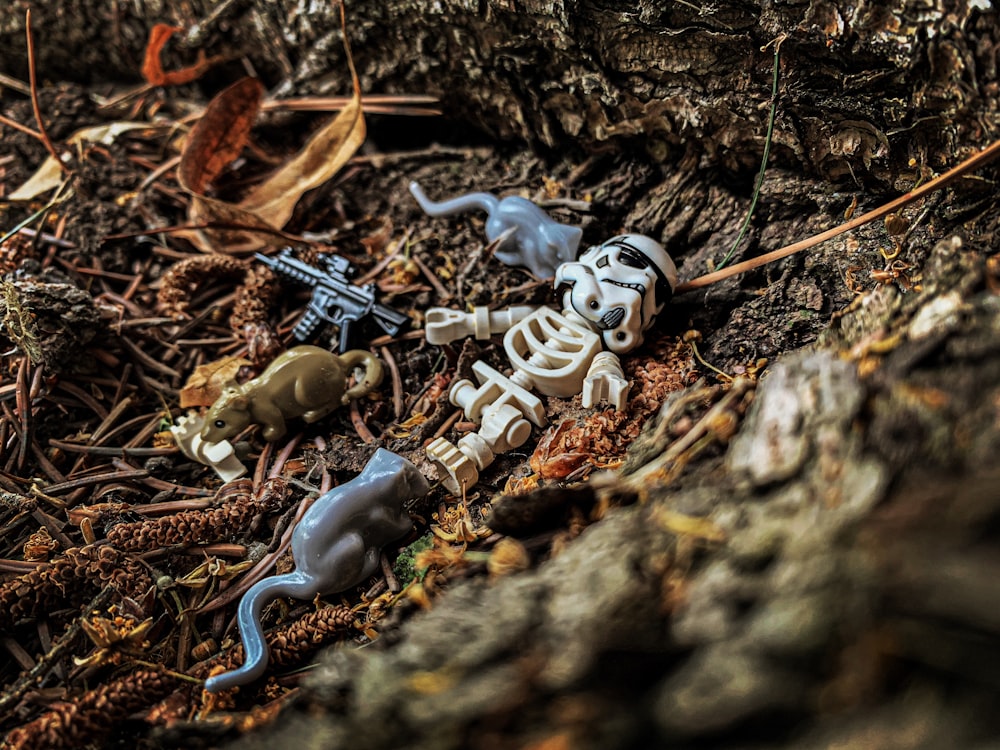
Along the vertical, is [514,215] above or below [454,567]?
above

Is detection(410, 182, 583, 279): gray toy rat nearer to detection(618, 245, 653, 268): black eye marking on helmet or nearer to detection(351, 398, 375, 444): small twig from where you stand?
detection(618, 245, 653, 268): black eye marking on helmet

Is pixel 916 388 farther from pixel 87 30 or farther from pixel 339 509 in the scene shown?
pixel 87 30

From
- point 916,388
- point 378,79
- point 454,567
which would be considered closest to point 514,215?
point 378,79

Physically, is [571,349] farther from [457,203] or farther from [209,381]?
[209,381]

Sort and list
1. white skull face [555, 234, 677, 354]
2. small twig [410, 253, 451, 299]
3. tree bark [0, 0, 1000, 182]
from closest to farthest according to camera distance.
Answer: tree bark [0, 0, 1000, 182] → white skull face [555, 234, 677, 354] → small twig [410, 253, 451, 299]

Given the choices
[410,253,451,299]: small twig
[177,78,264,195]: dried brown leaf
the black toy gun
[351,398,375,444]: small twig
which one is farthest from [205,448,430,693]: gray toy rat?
[177,78,264,195]: dried brown leaf

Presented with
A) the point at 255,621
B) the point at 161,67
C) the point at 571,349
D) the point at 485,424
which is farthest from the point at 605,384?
the point at 161,67

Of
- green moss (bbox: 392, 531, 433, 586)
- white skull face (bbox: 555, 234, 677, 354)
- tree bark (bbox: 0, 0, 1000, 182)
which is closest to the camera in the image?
tree bark (bbox: 0, 0, 1000, 182)
